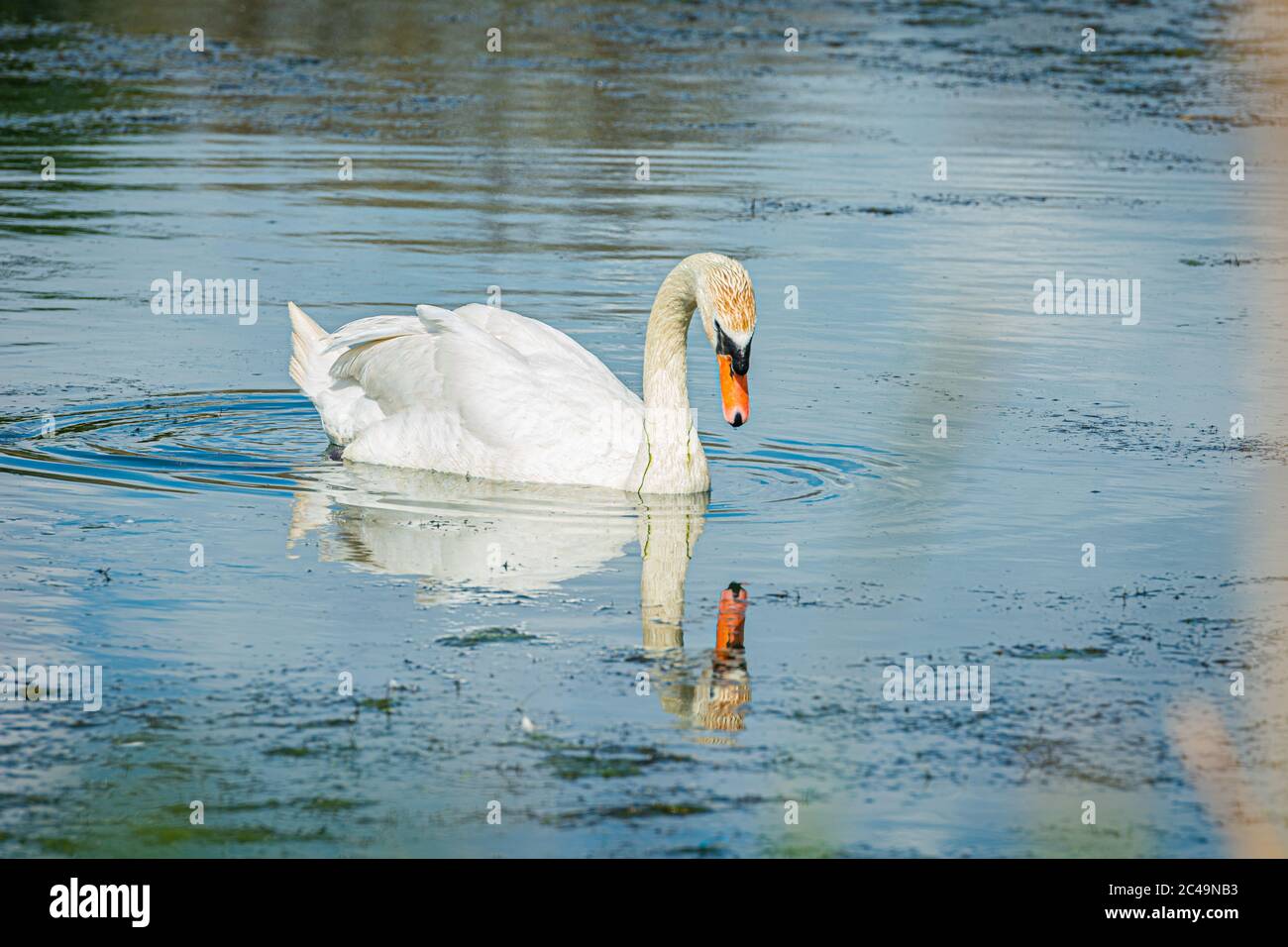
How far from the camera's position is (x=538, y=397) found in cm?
1049

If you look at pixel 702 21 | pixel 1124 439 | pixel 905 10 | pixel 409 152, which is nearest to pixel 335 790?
pixel 1124 439

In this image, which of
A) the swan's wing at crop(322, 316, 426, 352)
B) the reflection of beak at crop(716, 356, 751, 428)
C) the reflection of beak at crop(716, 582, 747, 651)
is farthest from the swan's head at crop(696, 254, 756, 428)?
the swan's wing at crop(322, 316, 426, 352)

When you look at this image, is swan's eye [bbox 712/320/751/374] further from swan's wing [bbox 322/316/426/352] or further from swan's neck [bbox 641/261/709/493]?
swan's wing [bbox 322/316/426/352]

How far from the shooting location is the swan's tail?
11672mm

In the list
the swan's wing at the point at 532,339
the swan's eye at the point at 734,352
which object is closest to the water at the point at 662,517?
the swan's eye at the point at 734,352

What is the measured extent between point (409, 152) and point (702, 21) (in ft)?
42.5

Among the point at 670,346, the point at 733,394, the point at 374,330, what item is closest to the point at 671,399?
the point at 670,346

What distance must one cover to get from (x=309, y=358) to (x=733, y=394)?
3.00 meters

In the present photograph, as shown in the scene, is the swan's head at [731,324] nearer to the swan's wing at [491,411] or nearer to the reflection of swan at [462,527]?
the reflection of swan at [462,527]

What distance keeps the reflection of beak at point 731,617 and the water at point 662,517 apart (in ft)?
0.13

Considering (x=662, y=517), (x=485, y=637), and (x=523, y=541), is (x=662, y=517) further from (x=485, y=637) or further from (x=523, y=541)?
(x=485, y=637)

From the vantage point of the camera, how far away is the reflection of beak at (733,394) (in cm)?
980

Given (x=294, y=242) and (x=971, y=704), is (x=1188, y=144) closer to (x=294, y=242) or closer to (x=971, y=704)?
(x=294, y=242)

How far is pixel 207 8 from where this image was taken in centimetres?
3509
